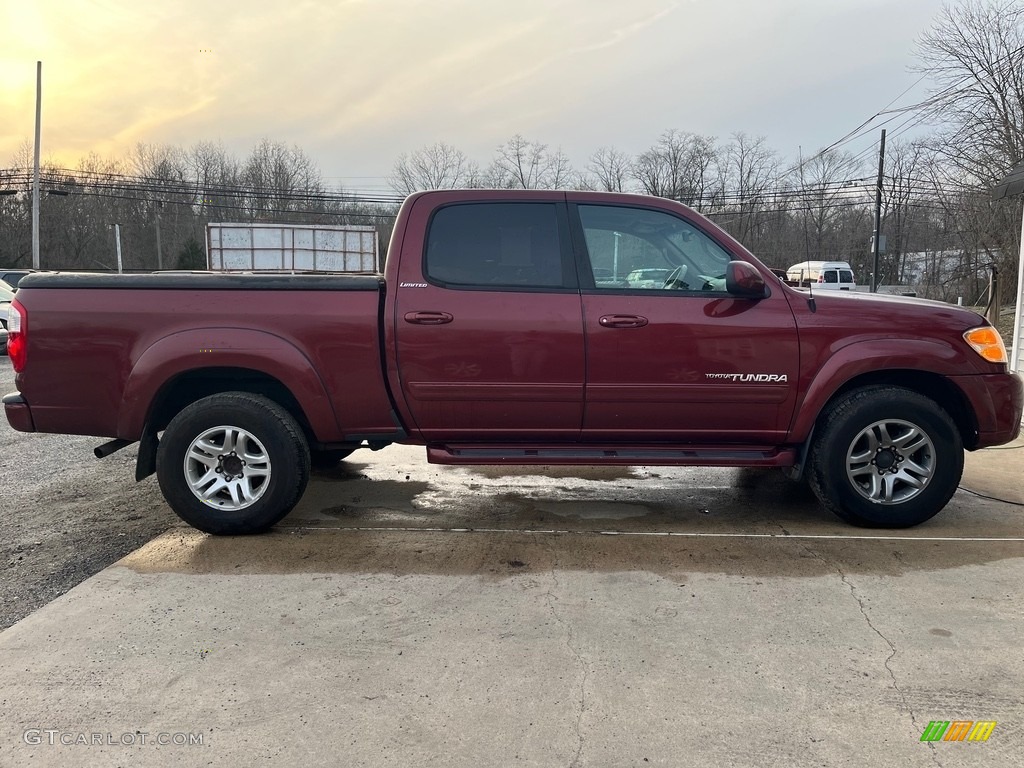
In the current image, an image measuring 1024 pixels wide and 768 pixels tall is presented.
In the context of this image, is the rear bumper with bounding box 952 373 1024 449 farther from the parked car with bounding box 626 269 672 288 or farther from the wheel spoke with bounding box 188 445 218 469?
the wheel spoke with bounding box 188 445 218 469

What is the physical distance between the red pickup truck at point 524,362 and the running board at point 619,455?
0.02 meters

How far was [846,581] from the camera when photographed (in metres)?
3.41

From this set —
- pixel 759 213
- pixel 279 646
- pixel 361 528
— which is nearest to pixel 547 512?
pixel 361 528

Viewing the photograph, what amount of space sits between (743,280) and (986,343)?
1560mm

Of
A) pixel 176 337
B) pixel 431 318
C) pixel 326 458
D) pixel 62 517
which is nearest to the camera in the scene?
pixel 176 337

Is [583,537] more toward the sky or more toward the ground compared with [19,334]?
more toward the ground

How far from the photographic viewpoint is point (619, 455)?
13.3ft

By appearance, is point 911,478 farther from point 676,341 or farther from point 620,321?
point 620,321

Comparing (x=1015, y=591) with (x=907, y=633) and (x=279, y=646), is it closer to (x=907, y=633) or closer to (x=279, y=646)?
(x=907, y=633)

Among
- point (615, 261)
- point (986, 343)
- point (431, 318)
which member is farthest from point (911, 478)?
point (431, 318)

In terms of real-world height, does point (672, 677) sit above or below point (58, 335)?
below

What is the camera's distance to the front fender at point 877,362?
3.93 m

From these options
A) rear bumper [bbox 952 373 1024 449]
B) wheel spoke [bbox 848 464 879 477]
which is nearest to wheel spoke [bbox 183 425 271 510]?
wheel spoke [bbox 848 464 879 477]

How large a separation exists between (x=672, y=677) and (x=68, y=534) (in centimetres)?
368
